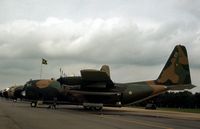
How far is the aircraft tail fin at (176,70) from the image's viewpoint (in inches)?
1795

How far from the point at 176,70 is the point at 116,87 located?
7.36 m

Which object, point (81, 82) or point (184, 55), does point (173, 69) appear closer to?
point (184, 55)

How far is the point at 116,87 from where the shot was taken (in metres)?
44.5

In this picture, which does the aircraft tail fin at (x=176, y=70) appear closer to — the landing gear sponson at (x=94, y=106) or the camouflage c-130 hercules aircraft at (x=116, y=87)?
the camouflage c-130 hercules aircraft at (x=116, y=87)

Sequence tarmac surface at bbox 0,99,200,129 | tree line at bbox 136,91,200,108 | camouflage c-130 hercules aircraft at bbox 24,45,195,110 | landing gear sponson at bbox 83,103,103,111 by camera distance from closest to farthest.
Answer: tarmac surface at bbox 0,99,200,129
camouflage c-130 hercules aircraft at bbox 24,45,195,110
landing gear sponson at bbox 83,103,103,111
tree line at bbox 136,91,200,108

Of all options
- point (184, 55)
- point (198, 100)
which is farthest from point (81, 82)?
point (198, 100)

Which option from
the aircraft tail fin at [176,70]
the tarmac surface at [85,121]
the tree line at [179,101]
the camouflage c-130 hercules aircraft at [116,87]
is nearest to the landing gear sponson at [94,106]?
the camouflage c-130 hercules aircraft at [116,87]

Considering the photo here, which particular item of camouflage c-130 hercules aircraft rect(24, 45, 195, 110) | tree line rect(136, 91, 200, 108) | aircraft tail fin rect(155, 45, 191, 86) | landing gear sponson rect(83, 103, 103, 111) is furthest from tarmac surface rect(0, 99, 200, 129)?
tree line rect(136, 91, 200, 108)

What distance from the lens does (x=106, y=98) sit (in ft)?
147

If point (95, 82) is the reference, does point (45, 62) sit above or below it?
above

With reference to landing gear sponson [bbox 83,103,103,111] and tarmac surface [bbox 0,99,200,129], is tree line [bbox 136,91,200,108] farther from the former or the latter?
tarmac surface [bbox 0,99,200,129]

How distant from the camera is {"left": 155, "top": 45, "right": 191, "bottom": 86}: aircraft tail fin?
45594 mm

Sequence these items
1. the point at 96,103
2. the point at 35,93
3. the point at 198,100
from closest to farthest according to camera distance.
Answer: the point at 96,103 → the point at 35,93 → the point at 198,100

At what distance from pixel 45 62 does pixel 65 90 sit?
1199 inches
